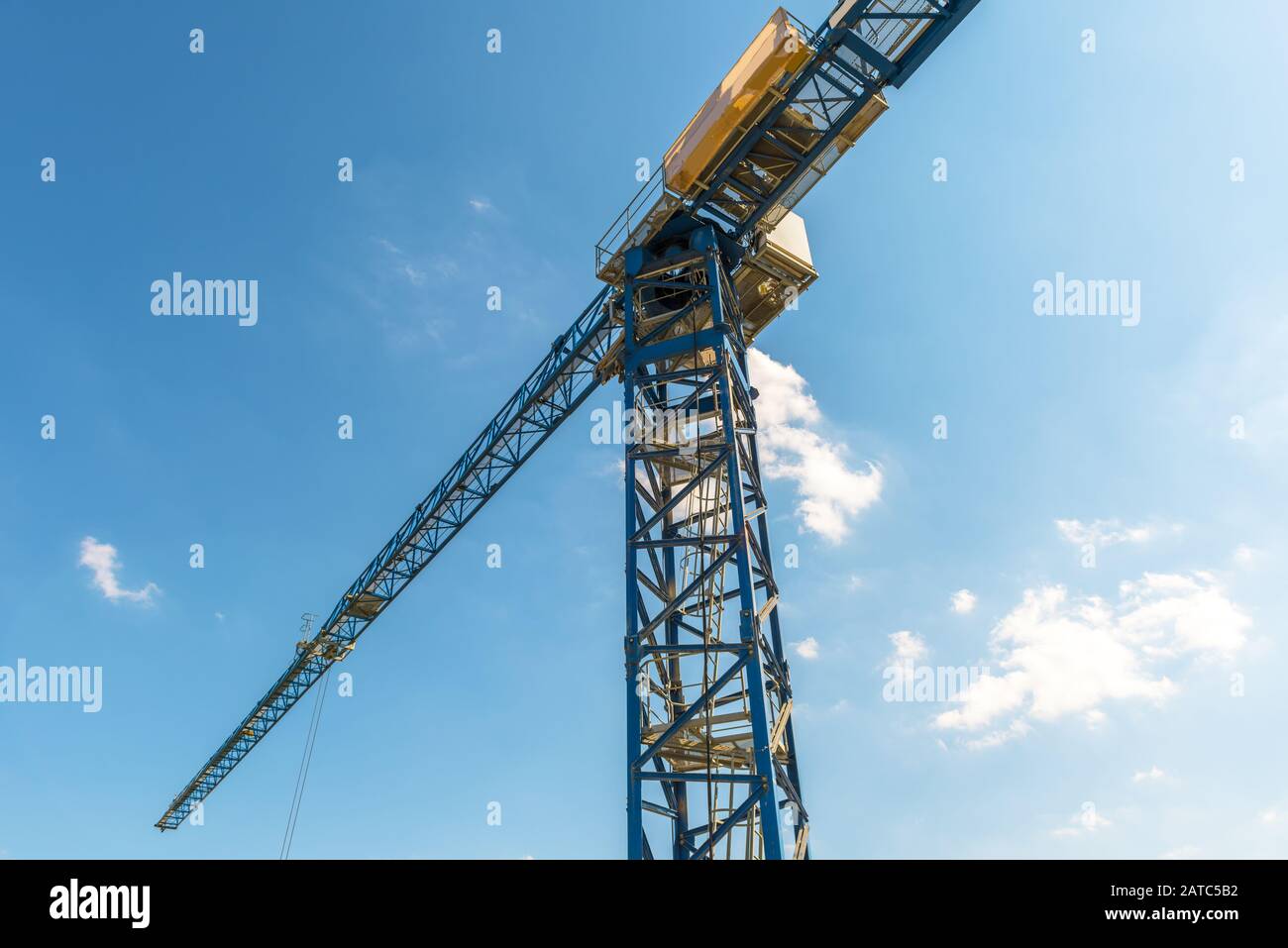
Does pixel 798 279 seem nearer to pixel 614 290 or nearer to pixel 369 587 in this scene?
pixel 614 290

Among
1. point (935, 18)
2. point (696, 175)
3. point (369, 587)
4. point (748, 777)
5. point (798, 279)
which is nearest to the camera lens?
point (748, 777)

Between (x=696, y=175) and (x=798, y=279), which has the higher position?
(x=696, y=175)

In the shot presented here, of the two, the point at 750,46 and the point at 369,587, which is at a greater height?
the point at 750,46

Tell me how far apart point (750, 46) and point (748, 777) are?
14.0 metres

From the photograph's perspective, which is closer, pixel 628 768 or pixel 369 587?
pixel 628 768
